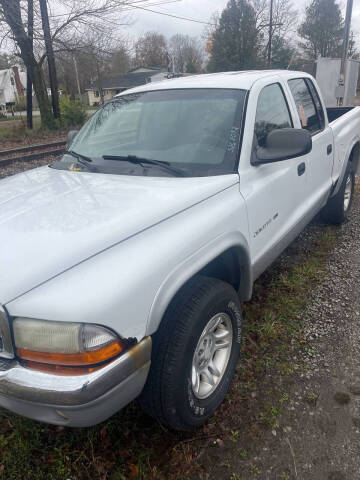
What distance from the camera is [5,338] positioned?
1.53 metres

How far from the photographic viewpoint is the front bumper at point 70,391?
1479 mm

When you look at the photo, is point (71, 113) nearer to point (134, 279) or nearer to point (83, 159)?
point (83, 159)

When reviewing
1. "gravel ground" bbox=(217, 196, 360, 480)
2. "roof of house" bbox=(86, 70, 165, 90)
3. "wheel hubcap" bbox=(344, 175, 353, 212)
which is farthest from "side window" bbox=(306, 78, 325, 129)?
"roof of house" bbox=(86, 70, 165, 90)

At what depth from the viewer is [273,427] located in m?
2.22

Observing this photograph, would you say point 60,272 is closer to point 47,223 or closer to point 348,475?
point 47,223

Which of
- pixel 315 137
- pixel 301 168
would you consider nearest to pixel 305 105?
pixel 315 137

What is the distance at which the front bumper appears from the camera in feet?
4.85

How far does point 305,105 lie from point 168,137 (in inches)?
66.6

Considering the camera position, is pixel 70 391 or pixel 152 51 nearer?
pixel 70 391

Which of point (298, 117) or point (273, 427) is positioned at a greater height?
point (298, 117)

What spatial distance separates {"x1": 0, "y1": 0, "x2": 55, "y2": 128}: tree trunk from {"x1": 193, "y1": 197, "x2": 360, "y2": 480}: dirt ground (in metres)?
16.3

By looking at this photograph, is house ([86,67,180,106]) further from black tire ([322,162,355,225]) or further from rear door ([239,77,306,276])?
rear door ([239,77,306,276])

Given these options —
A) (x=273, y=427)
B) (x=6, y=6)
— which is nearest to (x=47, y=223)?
(x=273, y=427)

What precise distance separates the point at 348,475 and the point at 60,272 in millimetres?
1744
